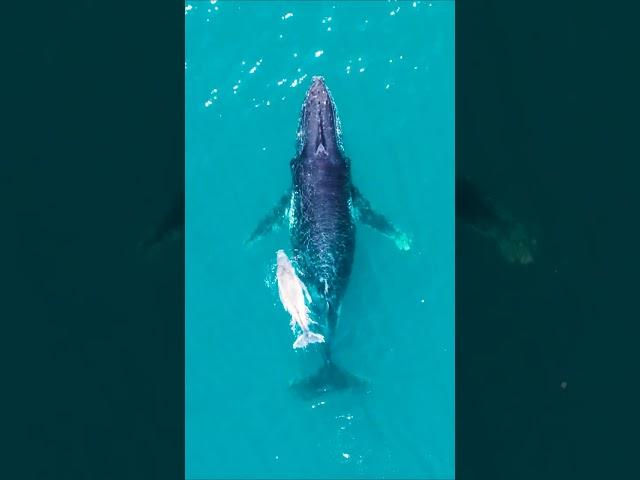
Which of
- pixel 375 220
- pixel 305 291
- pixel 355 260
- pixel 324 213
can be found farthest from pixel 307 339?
pixel 375 220

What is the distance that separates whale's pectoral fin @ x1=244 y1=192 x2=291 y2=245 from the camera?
2175 cm

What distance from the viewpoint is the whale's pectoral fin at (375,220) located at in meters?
21.4

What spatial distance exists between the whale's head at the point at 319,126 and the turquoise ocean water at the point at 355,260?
87 centimetres

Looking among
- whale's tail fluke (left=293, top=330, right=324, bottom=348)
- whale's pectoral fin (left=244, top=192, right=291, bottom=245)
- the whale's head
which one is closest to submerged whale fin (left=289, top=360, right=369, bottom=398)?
whale's tail fluke (left=293, top=330, right=324, bottom=348)

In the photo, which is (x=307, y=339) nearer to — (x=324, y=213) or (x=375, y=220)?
(x=324, y=213)

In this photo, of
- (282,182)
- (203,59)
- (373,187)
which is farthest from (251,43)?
(373,187)

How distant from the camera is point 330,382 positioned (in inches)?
858

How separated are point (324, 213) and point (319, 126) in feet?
8.81

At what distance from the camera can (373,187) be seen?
21922 mm
